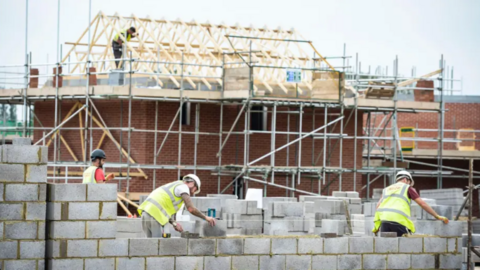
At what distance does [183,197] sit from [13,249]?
7.96ft

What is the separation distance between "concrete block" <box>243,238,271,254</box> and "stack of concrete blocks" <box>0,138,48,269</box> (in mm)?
3015

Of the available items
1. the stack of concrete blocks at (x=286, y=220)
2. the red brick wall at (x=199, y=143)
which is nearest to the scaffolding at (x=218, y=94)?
the red brick wall at (x=199, y=143)

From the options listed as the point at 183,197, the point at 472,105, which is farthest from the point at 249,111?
the point at 472,105

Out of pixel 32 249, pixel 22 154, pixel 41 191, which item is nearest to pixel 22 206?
pixel 41 191

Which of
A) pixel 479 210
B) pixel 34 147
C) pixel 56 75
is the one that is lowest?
pixel 479 210

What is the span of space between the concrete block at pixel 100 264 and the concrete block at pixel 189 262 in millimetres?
952

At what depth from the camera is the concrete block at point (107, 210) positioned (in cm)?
1304

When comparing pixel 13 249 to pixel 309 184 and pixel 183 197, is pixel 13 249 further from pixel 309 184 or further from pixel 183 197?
pixel 309 184

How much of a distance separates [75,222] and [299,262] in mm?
3532

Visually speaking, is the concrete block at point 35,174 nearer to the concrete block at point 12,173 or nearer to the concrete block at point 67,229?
the concrete block at point 12,173

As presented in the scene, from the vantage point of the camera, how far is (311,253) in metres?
14.3

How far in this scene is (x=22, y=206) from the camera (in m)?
12.7

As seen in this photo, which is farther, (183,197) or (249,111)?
(249,111)

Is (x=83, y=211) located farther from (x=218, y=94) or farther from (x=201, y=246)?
(x=218, y=94)
